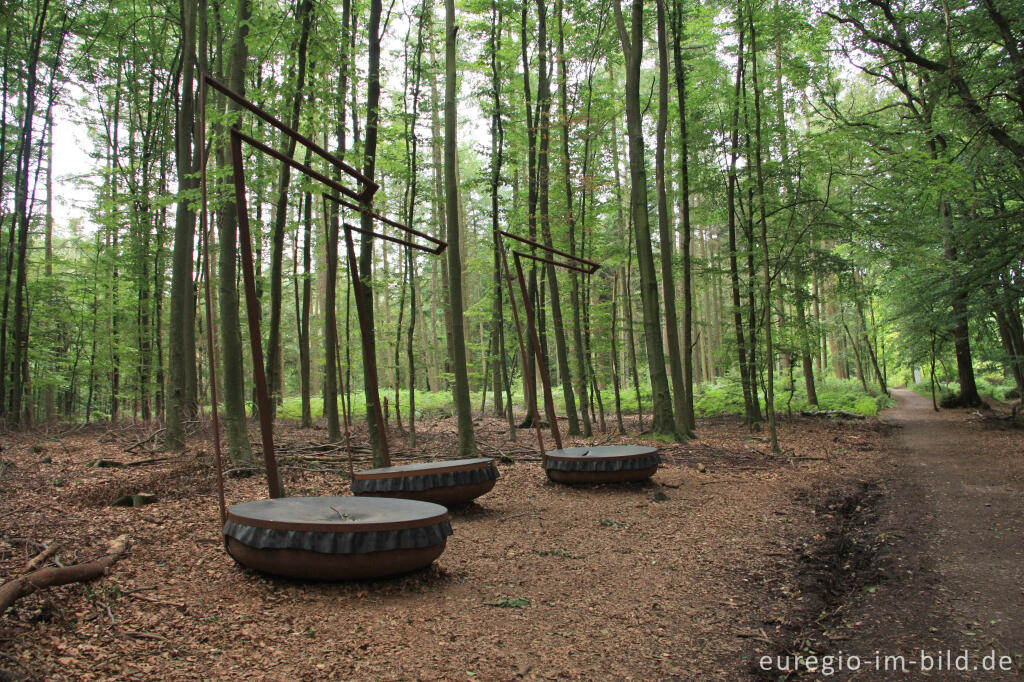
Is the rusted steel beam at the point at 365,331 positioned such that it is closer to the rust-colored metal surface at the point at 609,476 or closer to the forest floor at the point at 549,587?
the forest floor at the point at 549,587

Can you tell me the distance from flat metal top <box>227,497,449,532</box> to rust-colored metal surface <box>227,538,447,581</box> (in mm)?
148

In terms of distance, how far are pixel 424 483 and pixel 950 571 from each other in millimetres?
4181

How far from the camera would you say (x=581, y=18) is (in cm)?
1186

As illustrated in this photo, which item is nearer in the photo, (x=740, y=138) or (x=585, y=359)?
(x=585, y=359)

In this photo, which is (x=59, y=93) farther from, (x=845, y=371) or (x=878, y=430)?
(x=845, y=371)

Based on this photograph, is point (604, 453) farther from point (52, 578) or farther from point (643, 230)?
point (52, 578)

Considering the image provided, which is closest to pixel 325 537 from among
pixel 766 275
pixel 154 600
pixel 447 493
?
pixel 154 600

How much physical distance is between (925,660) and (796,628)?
627mm

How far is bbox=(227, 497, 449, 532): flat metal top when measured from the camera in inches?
133

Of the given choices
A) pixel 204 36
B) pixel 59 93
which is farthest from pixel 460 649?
pixel 59 93

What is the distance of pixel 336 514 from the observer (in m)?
3.76

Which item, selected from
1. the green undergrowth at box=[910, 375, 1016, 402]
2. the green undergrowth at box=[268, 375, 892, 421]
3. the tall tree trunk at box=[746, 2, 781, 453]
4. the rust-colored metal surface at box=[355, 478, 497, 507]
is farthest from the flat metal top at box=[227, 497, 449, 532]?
the green undergrowth at box=[910, 375, 1016, 402]

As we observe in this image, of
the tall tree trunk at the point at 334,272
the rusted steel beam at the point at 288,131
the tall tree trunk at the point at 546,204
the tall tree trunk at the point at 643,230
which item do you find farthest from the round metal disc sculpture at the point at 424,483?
the tall tree trunk at the point at 546,204

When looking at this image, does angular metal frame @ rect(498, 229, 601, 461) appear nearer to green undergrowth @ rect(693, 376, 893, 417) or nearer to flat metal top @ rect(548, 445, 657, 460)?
flat metal top @ rect(548, 445, 657, 460)
